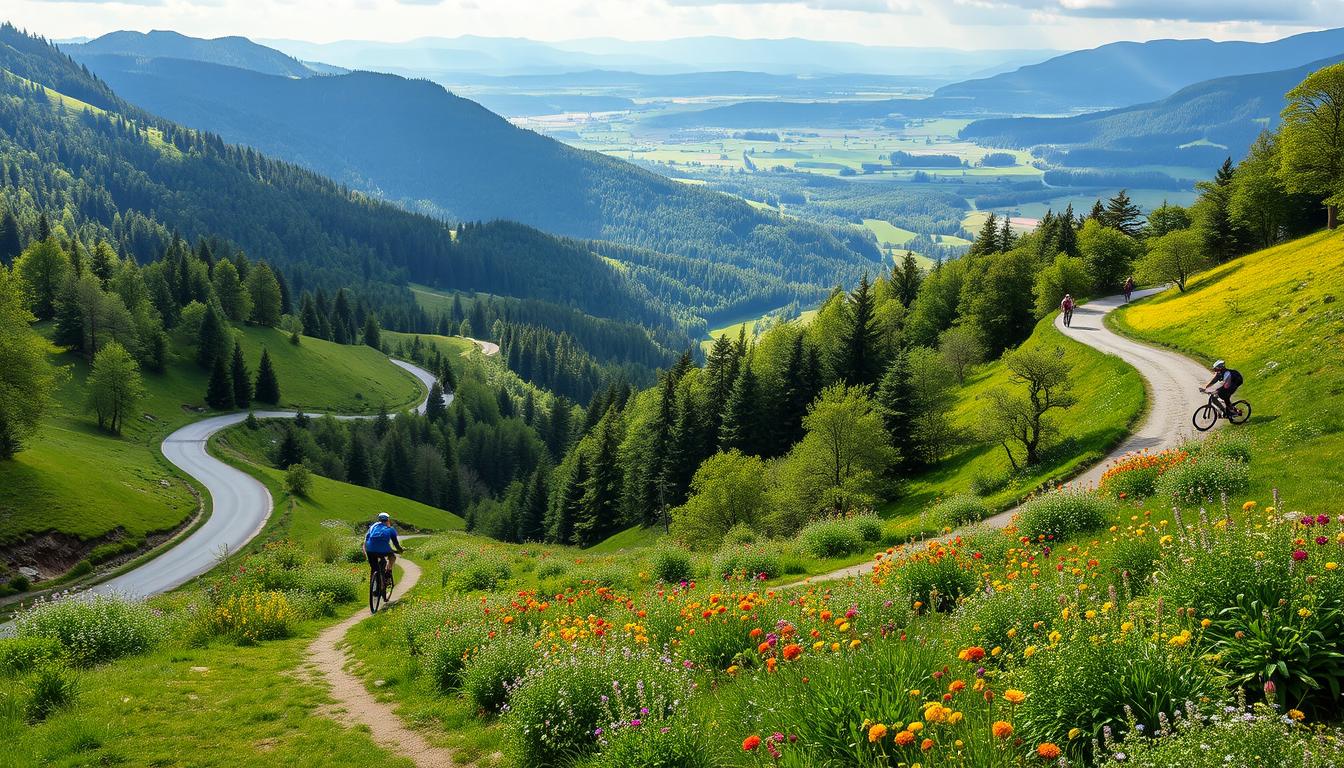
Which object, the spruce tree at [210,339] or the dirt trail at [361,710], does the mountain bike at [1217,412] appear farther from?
the spruce tree at [210,339]

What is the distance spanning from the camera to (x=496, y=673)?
11906mm

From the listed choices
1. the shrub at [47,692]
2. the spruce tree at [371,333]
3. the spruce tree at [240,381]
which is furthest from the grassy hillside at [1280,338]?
the spruce tree at [371,333]

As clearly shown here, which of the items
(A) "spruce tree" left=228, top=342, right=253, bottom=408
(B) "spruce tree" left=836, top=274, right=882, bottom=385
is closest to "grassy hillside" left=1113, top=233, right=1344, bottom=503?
(B) "spruce tree" left=836, top=274, right=882, bottom=385

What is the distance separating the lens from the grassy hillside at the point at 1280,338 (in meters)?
18.1

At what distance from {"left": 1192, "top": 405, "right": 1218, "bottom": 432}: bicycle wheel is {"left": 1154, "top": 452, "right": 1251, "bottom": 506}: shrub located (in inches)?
475

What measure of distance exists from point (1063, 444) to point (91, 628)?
34.9 meters

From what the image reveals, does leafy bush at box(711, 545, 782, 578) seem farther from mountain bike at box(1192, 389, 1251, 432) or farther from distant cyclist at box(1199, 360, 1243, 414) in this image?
mountain bike at box(1192, 389, 1251, 432)

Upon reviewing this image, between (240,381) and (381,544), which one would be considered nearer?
(381,544)

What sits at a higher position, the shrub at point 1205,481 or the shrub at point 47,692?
the shrub at point 1205,481

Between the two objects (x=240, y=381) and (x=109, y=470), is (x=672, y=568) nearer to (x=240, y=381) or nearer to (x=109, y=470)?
(x=109, y=470)

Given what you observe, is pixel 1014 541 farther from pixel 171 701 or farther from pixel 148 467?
pixel 148 467

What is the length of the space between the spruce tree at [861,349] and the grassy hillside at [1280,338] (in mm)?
17554

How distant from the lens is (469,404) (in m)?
149

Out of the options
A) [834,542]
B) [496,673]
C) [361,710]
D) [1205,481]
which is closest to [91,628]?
[361,710]
